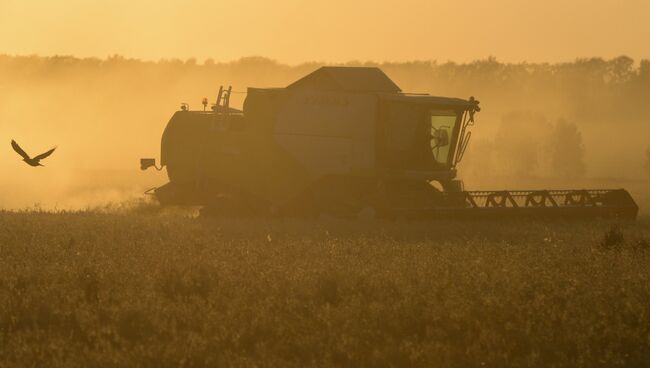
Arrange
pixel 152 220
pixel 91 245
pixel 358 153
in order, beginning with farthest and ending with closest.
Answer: pixel 358 153 < pixel 152 220 < pixel 91 245

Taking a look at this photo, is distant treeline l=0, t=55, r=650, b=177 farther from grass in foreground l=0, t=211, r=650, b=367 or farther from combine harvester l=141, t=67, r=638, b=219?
grass in foreground l=0, t=211, r=650, b=367

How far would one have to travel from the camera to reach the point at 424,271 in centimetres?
1414

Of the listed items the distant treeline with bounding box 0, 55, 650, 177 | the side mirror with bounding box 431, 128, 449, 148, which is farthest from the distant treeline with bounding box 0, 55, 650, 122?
the side mirror with bounding box 431, 128, 449, 148

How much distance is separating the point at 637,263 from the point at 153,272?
6.93 metres

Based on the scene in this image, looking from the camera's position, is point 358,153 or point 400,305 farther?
point 358,153

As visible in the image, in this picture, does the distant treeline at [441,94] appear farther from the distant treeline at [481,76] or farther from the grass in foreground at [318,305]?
the grass in foreground at [318,305]

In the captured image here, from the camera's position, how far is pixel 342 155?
87.4ft

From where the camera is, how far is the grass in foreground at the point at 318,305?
35.3 ft

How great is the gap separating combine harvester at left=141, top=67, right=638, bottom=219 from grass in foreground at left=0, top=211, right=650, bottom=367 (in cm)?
882

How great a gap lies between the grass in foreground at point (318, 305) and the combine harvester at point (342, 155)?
8.82m

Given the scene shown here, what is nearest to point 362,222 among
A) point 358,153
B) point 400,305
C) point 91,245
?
point 358,153

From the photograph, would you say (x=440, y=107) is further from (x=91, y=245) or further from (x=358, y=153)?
(x=91, y=245)

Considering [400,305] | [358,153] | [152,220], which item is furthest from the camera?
[358,153]

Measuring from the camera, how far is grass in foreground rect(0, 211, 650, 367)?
1076cm
